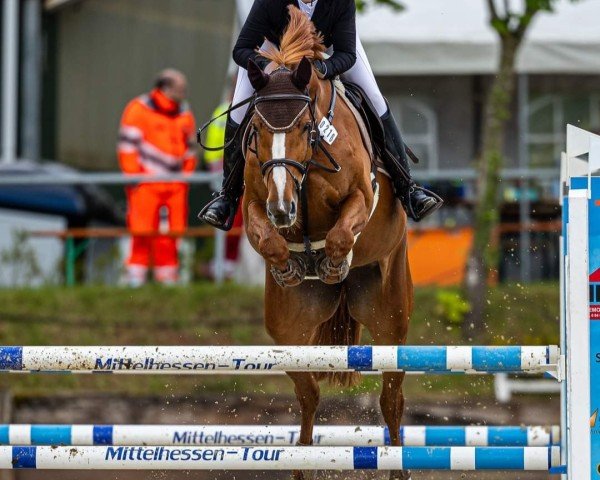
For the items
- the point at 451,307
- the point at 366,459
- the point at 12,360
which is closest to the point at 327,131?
the point at 366,459

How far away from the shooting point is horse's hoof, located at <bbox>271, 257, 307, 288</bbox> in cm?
558

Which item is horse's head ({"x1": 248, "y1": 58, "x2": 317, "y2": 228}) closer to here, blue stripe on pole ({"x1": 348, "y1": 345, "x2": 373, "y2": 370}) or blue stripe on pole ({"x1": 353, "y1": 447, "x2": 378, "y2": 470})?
blue stripe on pole ({"x1": 348, "y1": 345, "x2": 373, "y2": 370})

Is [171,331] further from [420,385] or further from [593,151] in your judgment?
[593,151]

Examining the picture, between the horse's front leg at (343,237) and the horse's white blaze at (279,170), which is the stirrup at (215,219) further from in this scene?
the horse's white blaze at (279,170)

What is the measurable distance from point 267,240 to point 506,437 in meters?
1.68

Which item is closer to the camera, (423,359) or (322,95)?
(423,359)

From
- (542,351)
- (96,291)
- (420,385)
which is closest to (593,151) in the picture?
(542,351)

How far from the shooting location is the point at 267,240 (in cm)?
539

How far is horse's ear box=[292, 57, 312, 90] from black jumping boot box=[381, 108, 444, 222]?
0.93 metres

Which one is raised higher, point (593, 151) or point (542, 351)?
point (593, 151)

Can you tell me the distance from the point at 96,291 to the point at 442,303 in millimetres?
2684

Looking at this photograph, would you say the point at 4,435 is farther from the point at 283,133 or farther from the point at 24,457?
the point at 283,133

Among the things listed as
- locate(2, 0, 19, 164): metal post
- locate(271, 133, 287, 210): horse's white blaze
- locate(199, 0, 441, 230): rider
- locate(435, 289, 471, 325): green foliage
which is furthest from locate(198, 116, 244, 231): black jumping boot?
locate(2, 0, 19, 164): metal post

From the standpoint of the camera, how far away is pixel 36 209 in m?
11.4
